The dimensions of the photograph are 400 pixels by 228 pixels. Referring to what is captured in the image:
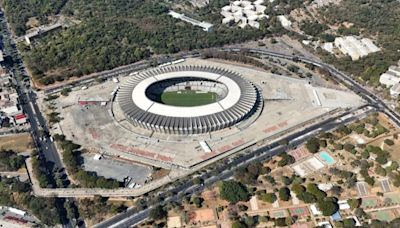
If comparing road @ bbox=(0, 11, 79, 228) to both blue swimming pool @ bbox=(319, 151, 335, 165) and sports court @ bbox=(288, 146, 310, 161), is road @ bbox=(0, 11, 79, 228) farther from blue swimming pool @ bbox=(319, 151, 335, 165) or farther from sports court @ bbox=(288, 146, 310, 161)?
blue swimming pool @ bbox=(319, 151, 335, 165)

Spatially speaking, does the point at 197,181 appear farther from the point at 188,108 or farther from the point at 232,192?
the point at 188,108

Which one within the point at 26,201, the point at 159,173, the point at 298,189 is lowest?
the point at 298,189

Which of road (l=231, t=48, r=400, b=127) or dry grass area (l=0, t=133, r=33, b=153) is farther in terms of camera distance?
road (l=231, t=48, r=400, b=127)

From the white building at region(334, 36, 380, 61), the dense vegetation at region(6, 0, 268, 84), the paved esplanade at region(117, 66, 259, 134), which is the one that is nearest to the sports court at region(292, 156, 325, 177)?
the paved esplanade at region(117, 66, 259, 134)

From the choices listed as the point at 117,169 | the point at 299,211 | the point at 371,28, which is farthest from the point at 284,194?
A: the point at 371,28

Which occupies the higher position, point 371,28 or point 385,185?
point 371,28

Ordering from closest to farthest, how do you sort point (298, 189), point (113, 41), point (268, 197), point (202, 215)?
point (202, 215)
point (268, 197)
point (298, 189)
point (113, 41)
